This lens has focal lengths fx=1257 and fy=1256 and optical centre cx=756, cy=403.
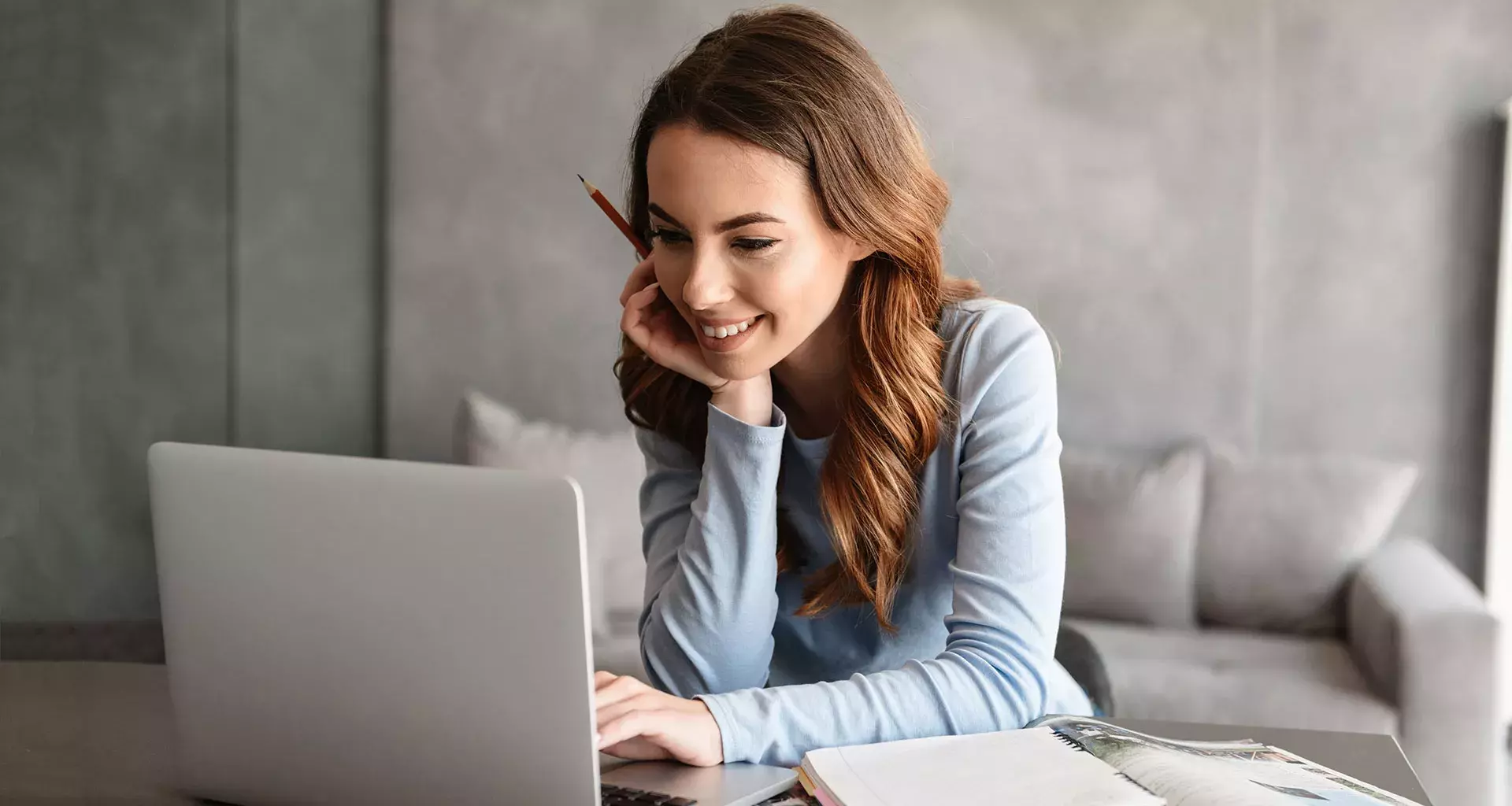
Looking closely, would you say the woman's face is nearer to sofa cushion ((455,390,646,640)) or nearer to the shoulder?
the shoulder

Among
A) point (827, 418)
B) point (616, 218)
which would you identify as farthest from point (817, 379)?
point (616, 218)

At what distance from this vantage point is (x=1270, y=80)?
10.0 ft

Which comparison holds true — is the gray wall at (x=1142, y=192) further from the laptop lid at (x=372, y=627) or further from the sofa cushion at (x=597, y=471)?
the laptop lid at (x=372, y=627)

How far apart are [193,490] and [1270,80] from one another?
9.53ft

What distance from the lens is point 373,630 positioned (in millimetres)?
739

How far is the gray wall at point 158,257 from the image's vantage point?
1865mm

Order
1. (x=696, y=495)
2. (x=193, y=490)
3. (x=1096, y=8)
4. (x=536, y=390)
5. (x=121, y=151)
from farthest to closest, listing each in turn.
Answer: (x=536, y=390)
(x=1096, y=8)
(x=121, y=151)
(x=696, y=495)
(x=193, y=490)

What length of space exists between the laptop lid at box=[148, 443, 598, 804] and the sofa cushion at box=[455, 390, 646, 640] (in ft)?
6.12

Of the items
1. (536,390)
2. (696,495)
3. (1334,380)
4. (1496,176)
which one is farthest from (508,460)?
(1496,176)

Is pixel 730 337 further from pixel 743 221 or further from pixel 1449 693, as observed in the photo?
pixel 1449 693

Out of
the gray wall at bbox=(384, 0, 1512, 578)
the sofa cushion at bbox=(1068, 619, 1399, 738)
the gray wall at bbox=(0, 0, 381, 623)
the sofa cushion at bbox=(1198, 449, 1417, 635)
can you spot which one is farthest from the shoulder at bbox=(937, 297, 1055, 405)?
the gray wall at bbox=(384, 0, 1512, 578)

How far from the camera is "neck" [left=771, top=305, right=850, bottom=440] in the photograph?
1.33 metres

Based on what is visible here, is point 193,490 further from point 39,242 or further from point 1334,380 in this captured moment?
point 1334,380

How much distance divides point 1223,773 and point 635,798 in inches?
14.8
